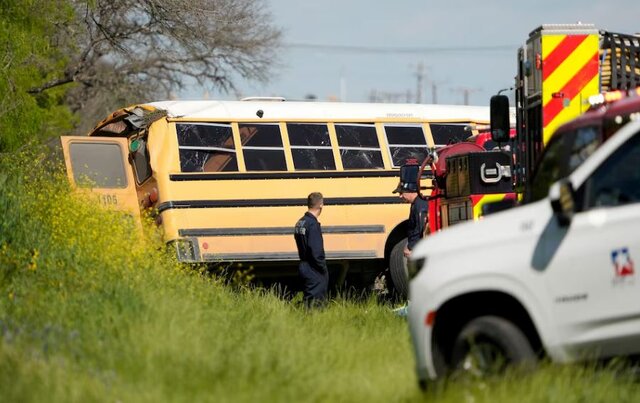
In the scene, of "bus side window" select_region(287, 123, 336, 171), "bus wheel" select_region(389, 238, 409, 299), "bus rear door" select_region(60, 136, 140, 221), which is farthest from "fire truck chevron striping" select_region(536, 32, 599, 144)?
"bus rear door" select_region(60, 136, 140, 221)

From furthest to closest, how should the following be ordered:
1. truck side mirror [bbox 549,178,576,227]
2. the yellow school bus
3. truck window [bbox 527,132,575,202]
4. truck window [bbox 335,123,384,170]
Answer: truck window [bbox 335,123,384,170], the yellow school bus, truck window [bbox 527,132,575,202], truck side mirror [bbox 549,178,576,227]

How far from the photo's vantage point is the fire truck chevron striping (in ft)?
38.8

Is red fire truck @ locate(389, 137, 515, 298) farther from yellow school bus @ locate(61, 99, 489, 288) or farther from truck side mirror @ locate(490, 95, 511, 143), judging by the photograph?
yellow school bus @ locate(61, 99, 489, 288)

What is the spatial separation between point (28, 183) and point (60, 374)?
315 inches

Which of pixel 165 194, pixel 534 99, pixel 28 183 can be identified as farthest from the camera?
pixel 165 194

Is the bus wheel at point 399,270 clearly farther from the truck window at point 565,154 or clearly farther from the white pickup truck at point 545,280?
the white pickup truck at point 545,280

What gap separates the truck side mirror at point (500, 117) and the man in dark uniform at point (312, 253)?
2.76m

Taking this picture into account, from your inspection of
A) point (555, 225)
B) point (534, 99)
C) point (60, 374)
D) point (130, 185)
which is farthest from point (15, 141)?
point (555, 225)

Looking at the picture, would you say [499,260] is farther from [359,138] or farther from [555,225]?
[359,138]

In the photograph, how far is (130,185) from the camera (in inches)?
696

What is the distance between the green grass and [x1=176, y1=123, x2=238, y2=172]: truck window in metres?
2.68

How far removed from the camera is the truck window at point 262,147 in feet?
57.1

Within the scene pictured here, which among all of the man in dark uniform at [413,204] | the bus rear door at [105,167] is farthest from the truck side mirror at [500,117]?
the bus rear door at [105,167]

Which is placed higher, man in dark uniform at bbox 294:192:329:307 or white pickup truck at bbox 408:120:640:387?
white pickup truck at bbox 408:120:640:387
